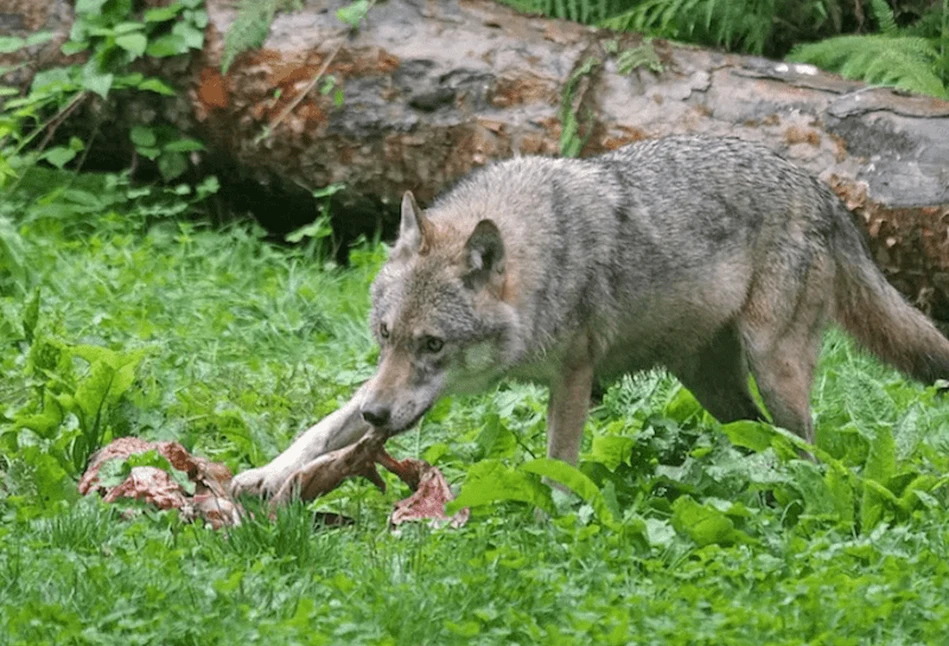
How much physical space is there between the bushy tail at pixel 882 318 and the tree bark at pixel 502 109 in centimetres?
158

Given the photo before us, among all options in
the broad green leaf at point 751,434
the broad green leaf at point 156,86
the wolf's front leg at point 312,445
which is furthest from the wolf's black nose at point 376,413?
the broad green leaf at point 156,86

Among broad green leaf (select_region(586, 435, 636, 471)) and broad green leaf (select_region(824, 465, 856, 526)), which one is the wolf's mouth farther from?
broad green leaf (select_region(824, 465, 856, 526))

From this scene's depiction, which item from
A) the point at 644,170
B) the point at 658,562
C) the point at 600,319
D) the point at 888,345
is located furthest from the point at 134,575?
the point at 888,345

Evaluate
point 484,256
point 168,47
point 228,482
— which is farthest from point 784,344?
point 168,47

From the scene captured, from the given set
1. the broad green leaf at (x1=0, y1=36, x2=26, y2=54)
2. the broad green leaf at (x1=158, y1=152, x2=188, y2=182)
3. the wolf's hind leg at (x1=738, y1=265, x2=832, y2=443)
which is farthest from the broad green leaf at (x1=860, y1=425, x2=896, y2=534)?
the broad green leaf at (x1=0, y1=36, x2=26, y2=54)

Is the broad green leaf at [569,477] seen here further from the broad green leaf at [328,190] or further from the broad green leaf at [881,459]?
the broad green leaf at [328,190]

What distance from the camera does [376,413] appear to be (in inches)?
231

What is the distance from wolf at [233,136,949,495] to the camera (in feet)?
20.1

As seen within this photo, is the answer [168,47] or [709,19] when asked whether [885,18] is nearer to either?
[709,19]

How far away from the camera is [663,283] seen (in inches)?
263

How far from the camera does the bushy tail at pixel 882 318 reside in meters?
6.98

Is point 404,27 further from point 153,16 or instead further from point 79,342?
point 79,342

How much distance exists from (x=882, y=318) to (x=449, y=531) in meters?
2.34

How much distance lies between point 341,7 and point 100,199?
6.21ft
